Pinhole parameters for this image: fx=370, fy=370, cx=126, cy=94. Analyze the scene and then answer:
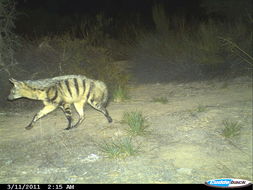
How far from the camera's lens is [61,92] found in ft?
21.4

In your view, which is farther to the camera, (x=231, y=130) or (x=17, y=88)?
(x=17, y=88)

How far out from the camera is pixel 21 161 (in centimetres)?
518

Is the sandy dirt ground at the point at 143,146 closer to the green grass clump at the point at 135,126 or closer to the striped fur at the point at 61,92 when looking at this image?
the green grass clump at the point at 135,126

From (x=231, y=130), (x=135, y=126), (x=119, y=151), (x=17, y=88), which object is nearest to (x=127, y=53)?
(x=17, y=88)

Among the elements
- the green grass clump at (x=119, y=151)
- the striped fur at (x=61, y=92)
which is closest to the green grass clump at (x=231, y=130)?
the green grass clump at (x=119, y=151)

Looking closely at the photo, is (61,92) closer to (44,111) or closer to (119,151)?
(44,111)

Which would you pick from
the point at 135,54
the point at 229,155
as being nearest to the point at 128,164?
the point at 229,155

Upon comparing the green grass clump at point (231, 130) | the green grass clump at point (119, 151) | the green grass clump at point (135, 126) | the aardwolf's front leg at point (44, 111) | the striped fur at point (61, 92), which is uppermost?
the striped fur at point (61, 92)

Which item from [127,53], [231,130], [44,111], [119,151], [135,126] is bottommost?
[119,151]

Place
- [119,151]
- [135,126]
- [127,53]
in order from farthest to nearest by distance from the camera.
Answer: [127,53] < [135,126] < [119,151]

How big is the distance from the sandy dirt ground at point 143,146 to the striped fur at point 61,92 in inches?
15.0

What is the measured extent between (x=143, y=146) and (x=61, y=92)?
1865 millimetres

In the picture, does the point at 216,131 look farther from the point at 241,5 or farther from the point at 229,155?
the point at 241,5

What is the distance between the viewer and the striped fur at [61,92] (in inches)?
253
